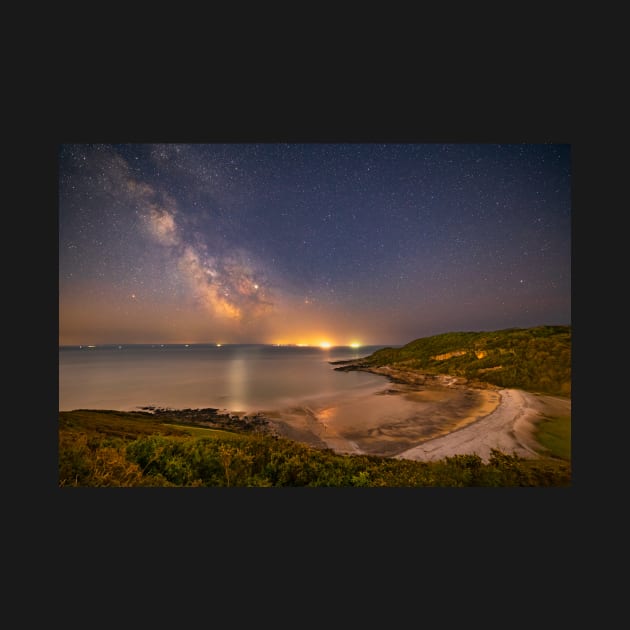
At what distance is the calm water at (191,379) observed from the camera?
4.33 m

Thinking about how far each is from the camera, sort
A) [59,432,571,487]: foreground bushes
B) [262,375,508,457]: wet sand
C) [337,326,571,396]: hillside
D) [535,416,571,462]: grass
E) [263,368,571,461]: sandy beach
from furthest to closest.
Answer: [337,326,571,396]: hillside, [262,375,508,457]: wet sand, [263,368,571,461]: sandy beach, [535,416,571,462]: grass, [59,432,571,487]: foreground bushes

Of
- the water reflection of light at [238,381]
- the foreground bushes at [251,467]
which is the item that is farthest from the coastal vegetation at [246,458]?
the water reflection of light at [238,381]

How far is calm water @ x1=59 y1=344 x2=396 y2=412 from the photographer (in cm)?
433

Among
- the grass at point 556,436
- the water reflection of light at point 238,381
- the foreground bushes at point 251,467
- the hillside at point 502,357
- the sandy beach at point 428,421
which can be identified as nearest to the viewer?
the foreground bushes at point 251,467

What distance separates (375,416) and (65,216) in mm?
7273

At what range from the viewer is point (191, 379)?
5059 mm

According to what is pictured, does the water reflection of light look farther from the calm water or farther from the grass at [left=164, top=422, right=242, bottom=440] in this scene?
the grass at [left=164, top=422, right=242, bottom=440]

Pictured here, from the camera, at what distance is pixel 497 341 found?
5.20m

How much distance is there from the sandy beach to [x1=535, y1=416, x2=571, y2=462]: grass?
0.13m

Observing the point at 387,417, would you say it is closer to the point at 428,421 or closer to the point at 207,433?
the point at 428,421

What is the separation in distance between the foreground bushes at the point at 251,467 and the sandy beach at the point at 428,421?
23 centimetres

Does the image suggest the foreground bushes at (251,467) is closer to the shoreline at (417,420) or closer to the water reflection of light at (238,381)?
the shoreline at (417,420)

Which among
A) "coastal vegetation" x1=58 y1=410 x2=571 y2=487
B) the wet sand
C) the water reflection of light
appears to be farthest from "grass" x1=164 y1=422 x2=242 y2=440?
the wet sand

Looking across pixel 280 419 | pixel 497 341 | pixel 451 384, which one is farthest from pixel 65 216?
pixel 497 341
